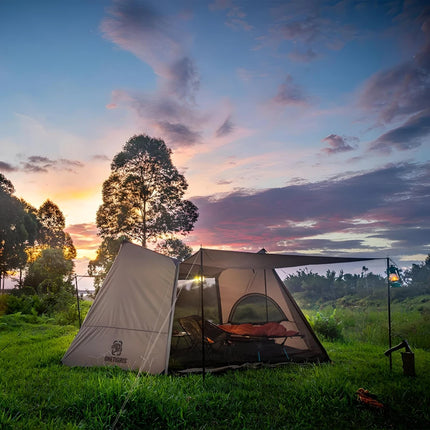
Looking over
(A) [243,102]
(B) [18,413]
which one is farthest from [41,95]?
(B) [18,413]

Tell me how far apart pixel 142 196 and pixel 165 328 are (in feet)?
43.7

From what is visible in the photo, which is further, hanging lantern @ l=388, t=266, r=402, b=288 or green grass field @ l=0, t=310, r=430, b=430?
hanging lantern @ l=388, t=266, r=402, b=288

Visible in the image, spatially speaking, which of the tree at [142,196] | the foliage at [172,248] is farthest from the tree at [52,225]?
the foliage at [172,248]

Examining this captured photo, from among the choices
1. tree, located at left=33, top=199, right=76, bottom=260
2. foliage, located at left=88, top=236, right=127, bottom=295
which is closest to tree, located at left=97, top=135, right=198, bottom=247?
foliage, located at left=88, top=236, right=127, bottom=295

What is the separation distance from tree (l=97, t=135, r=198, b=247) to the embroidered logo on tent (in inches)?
490

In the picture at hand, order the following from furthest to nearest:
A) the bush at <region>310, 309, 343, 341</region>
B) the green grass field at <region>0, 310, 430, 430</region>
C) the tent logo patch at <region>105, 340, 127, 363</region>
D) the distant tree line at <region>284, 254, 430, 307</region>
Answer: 1. the distant tree line at <region>284, 254, 430, 307</region>
2. the bush at <region>310, 309, 343, 341</region>
3. the tent logo patch at <region>105, 340, 127, 363</region>
4. the green grass field at <region>0, 310, 430, 430</region>

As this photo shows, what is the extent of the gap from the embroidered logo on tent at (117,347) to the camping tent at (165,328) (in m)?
0.01

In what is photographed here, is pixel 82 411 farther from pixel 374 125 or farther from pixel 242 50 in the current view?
pixel 374 125

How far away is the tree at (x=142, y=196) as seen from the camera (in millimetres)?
17297

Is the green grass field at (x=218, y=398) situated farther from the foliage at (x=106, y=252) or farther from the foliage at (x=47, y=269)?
the foliage at (x=47, y=269)

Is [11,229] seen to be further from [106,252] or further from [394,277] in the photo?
[394,277]

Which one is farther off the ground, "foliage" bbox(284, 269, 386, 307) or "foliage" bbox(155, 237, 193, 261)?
"foliage" bbox(155, 237, 193, 261)

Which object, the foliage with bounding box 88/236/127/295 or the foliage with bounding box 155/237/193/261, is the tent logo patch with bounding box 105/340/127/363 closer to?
the foliage with bounding box 88/236/127/295

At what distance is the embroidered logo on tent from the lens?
15.7 ft
